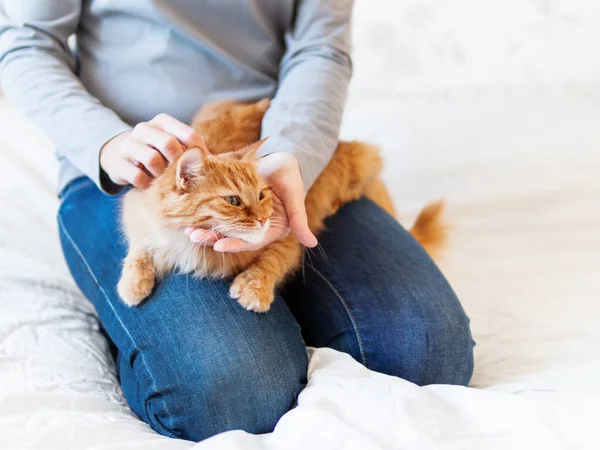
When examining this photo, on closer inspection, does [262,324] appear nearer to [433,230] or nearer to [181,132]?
[181,132]

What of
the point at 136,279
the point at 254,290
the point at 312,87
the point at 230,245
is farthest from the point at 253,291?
the point at 312,87

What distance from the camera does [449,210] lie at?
1.70 metres

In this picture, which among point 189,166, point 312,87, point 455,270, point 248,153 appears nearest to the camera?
point 189,166

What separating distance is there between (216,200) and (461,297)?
29.2 inches

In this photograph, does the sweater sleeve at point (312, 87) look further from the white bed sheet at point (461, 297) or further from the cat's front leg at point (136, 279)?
the white bed sheet at point (461, 297)

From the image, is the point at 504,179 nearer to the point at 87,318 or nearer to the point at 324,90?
the point at 324,90

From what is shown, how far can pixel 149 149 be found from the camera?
3.23 ft

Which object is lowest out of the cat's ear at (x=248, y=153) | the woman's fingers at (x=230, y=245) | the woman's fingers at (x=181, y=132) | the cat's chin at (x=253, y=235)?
the woman's fingers at (x=230, y=245)

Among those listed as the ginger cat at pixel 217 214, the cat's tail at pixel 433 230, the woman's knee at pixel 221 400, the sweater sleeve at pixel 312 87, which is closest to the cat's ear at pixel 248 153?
the ginger cat at pixel 217 214

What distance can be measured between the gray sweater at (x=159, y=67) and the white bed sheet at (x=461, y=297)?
1.04ft

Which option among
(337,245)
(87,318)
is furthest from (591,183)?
(87,318)

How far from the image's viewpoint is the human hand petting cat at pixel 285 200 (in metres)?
1.03

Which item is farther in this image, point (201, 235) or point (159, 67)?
point (159, 67)

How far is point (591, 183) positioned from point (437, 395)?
107 cm
